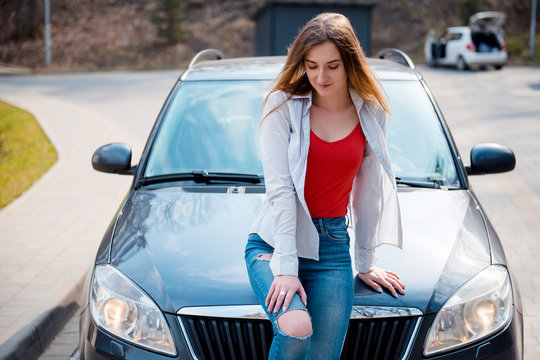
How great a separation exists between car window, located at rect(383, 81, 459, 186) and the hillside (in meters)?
27.7

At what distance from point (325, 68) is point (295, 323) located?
903 mm

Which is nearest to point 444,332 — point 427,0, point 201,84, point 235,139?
point 235,139

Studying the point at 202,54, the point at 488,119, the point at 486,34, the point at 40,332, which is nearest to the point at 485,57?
the point at 486,34

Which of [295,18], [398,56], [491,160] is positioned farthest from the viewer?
[295,18]

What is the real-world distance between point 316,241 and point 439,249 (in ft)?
2.40

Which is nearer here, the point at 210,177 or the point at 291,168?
the point at 291,168

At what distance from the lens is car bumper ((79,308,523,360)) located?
2303 mm

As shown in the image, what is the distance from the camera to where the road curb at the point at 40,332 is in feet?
11.8

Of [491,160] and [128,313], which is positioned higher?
[491,160]

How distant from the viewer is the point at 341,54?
87.2 inches

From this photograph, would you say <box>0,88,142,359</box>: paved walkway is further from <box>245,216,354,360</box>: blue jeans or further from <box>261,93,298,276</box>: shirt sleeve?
<box>261,93,298,276</box>: shirt sleeve

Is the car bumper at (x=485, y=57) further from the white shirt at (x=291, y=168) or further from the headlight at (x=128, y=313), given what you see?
the headlight at (x=128, y=313)

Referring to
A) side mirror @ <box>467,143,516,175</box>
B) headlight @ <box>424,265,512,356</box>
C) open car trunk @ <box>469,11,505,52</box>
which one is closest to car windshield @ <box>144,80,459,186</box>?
side mirror @ <box>467,143,516,175</box>

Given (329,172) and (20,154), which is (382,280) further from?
(20,154)
